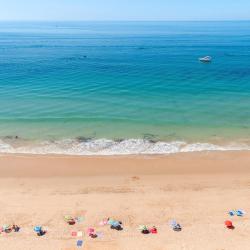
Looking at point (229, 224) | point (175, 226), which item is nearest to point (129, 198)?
point (175, 226)

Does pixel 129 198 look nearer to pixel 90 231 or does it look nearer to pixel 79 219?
pixel 79 219

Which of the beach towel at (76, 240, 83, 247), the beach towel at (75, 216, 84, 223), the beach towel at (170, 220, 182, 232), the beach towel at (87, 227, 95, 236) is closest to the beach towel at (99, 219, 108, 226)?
the beach towel at (87, 227, 95, 236)

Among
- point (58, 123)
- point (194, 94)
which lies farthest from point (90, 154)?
point (194, 94)

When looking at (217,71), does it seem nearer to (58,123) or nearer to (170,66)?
(170,66)

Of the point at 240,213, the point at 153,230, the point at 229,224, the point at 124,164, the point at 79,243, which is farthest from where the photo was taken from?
the point at 124,164

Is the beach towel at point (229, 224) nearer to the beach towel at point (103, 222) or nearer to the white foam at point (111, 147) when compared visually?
the beach towel at point (103, 222)

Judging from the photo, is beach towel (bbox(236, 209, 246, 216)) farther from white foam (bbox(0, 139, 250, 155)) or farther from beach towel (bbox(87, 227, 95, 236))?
white foam (bbox(0, 139, 250, 155))
